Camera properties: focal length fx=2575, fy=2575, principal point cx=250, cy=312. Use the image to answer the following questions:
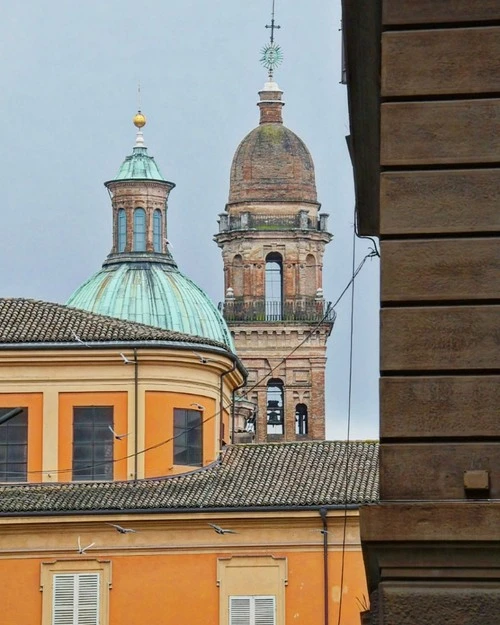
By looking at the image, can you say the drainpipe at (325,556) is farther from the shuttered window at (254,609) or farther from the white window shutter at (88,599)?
the white window shutter at (88,599)

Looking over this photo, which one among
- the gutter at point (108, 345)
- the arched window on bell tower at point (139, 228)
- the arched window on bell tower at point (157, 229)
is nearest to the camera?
the gutter at point (108, 345)

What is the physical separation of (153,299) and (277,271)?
124ft

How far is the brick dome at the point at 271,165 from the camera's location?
101m

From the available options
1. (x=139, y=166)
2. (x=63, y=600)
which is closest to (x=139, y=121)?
(x=139, y=166)

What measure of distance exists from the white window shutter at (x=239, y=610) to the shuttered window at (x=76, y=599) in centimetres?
233

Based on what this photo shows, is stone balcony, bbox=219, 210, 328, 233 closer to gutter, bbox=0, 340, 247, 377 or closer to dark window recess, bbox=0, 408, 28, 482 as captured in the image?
gutter, bbox=0, 340, 247, 377

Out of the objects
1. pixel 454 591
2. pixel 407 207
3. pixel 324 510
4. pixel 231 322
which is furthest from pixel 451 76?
pixel 231 322

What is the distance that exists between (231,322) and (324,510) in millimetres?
55150

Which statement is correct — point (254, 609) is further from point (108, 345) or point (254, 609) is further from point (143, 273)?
point (143, 273)

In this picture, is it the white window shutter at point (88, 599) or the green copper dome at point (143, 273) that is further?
the green copper dome at point (143, 273)

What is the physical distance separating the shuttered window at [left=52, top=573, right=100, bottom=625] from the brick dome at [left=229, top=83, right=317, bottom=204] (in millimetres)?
57023

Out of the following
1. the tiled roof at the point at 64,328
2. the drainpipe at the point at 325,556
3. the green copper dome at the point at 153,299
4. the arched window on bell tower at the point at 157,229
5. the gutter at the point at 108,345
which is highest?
the arched window on bell tower at the point at 157,229

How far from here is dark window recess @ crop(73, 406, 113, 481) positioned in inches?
1836

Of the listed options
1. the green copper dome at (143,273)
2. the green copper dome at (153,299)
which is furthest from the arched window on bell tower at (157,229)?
the green copper dome at (153,299)
